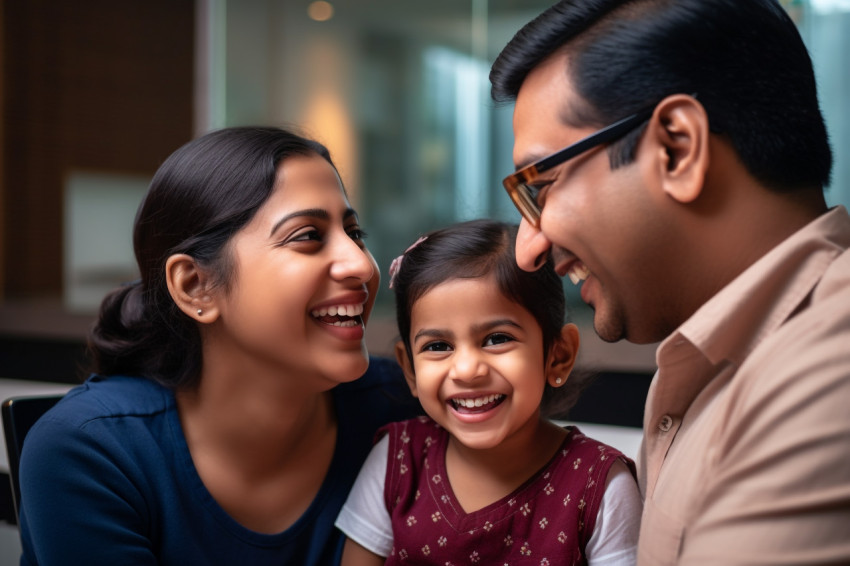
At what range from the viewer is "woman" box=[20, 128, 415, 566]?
150cm

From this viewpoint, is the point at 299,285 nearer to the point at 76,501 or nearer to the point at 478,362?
the point at 478,362

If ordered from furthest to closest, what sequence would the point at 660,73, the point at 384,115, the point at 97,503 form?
the point at 384,115
the point at 97,503
the point at 660,73

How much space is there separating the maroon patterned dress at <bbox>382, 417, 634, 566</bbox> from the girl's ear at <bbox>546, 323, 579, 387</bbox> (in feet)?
0.40

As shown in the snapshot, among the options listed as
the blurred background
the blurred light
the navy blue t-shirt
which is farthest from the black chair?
the blurred light

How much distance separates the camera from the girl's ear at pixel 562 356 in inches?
64.6

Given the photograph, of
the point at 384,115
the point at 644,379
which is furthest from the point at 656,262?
the point at 384,115

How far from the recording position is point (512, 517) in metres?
1.52

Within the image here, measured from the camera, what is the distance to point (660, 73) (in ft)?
3.94

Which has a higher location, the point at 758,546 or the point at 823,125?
the point at 823,125

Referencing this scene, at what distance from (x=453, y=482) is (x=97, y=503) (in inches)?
26.2

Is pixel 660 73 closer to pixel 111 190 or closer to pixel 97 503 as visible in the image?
pixel 97 503

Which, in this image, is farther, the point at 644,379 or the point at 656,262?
the point at 644,379

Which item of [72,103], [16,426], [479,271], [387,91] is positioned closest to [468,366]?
[479,271]

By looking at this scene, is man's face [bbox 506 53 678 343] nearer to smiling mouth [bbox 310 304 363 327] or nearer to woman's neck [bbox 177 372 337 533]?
smiling mouth [bbox 310 304 363 327]
